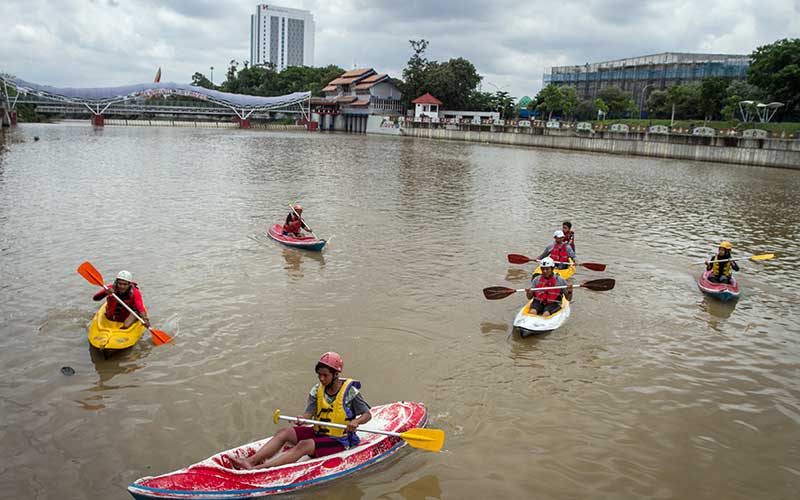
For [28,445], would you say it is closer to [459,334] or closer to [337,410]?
[337,410]

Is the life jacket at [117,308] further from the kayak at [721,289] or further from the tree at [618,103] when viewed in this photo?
the tree at [618,103]

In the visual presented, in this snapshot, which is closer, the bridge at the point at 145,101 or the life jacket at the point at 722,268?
the life jacket at the point at 722,268

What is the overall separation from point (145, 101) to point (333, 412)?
111926 millimetres

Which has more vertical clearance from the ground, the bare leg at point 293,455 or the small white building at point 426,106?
the small white building at point 426,106

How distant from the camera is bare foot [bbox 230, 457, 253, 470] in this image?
641cm

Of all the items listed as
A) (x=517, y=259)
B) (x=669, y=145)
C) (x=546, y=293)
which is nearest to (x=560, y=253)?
(x=517, y=259)

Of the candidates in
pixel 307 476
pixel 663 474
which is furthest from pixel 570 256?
pixel 307 476

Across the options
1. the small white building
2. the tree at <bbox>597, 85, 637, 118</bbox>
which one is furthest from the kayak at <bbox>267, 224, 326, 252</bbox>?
the tree at <bbox>597, 85, 637, 118</bbox>

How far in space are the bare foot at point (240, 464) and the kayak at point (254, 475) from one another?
0.05 m

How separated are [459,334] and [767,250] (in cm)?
1451

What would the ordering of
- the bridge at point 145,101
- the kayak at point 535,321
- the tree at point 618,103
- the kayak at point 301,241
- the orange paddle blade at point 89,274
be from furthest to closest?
the bridge at point 145,101 < the tree at point 618,103 < the kayak at point 301,241 < the kayak at point 535,321 < the orange paddle blade at point 89,274

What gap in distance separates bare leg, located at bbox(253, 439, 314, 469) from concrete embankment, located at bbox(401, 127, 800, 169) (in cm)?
5588

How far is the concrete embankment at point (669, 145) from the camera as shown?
5072 cm

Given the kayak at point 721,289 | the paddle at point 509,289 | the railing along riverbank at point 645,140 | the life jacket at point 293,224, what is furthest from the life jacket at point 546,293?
the railing along riverbank at point 645,140
